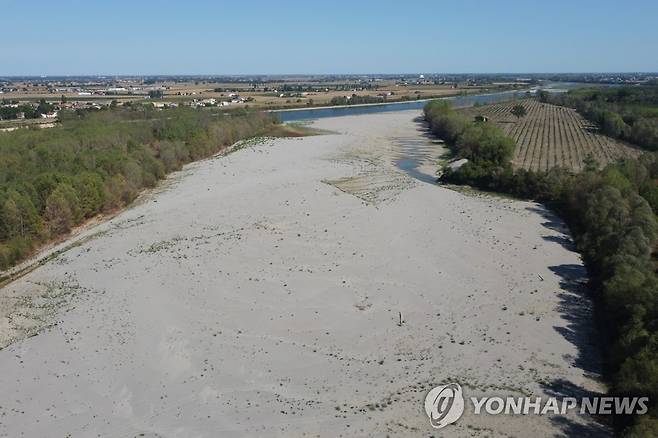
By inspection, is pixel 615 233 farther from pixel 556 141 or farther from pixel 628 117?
pixel 628 117

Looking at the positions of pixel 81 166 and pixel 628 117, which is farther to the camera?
pixel 628 117

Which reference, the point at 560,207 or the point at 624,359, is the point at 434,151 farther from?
the point at 624,359

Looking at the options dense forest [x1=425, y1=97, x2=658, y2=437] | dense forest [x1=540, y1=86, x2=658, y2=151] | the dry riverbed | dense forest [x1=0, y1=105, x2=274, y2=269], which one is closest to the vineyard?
dense forest [x1=540, y1=86, x2=658, y2=151]

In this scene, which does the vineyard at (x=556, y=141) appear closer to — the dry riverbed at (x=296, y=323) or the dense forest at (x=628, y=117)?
the dense forest at (x=628, y=117)

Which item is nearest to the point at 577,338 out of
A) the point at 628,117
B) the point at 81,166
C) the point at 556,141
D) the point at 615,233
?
the point at 615,233

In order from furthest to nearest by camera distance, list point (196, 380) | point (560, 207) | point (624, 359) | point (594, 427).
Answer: point (560, 207), point (196, 380), point (624, 359), point (594, 427)

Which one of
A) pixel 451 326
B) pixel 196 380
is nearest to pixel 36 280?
pixel 196 380
